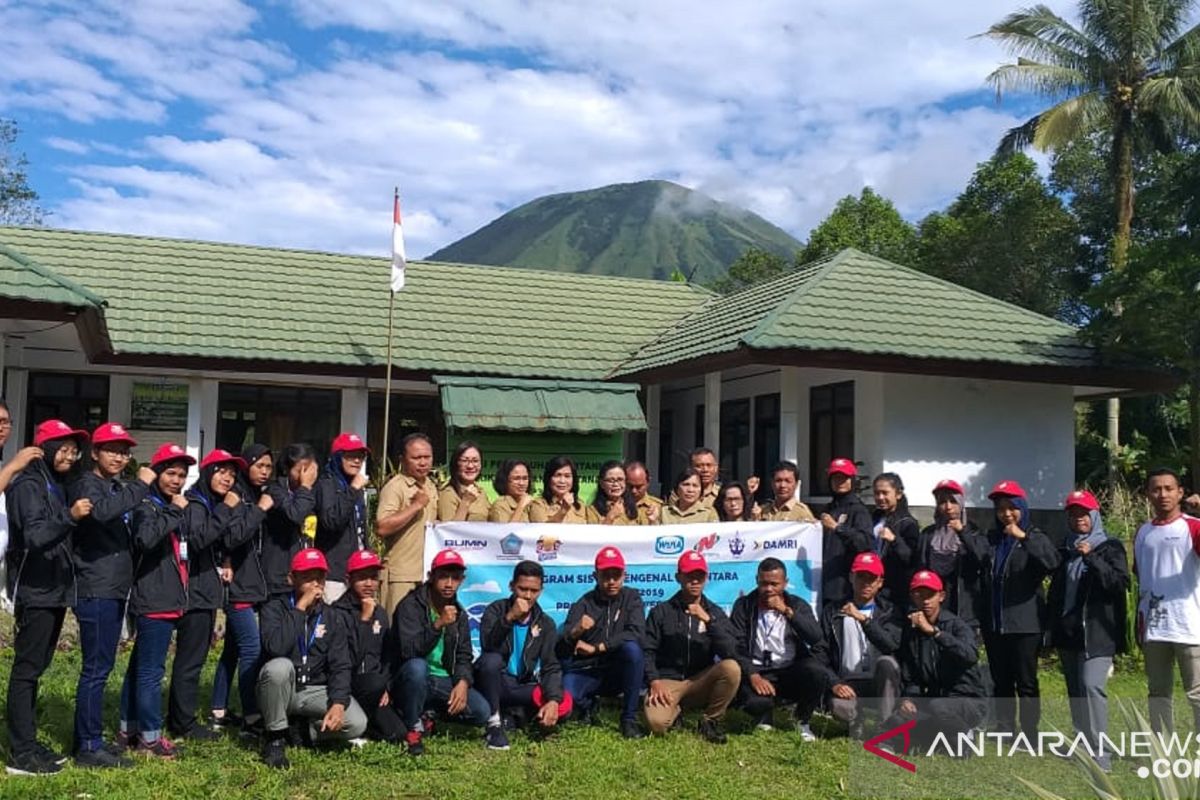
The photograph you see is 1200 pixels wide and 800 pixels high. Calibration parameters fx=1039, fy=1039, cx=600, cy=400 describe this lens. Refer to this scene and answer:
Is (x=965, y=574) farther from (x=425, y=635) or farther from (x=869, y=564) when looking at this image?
(x=425, y=635)

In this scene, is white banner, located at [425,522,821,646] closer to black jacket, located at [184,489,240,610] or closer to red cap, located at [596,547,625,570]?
red cap, located at [596,547,625,570]

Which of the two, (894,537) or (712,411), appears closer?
(894,537)

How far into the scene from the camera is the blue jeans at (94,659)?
5.37 m

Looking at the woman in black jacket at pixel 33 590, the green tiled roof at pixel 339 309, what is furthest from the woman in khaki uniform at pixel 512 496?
the green tiled roof at pixel 339 309

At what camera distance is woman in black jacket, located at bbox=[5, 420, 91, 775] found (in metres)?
5.14

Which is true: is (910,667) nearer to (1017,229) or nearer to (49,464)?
(49,464)

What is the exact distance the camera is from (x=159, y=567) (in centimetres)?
565

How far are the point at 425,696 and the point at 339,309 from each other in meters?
10.0

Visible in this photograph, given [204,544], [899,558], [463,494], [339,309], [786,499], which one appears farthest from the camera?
[339,309]

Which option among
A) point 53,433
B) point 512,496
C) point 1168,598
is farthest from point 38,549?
point 1168,598

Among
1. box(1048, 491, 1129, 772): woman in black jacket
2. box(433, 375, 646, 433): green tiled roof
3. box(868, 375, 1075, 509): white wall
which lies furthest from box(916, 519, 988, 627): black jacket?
box(433, 375, 646, 433): green tiled roof

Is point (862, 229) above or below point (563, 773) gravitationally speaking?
above

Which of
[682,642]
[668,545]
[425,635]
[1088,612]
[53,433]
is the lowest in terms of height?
[682,642]

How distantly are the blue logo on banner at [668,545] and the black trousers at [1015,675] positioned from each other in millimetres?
2107
